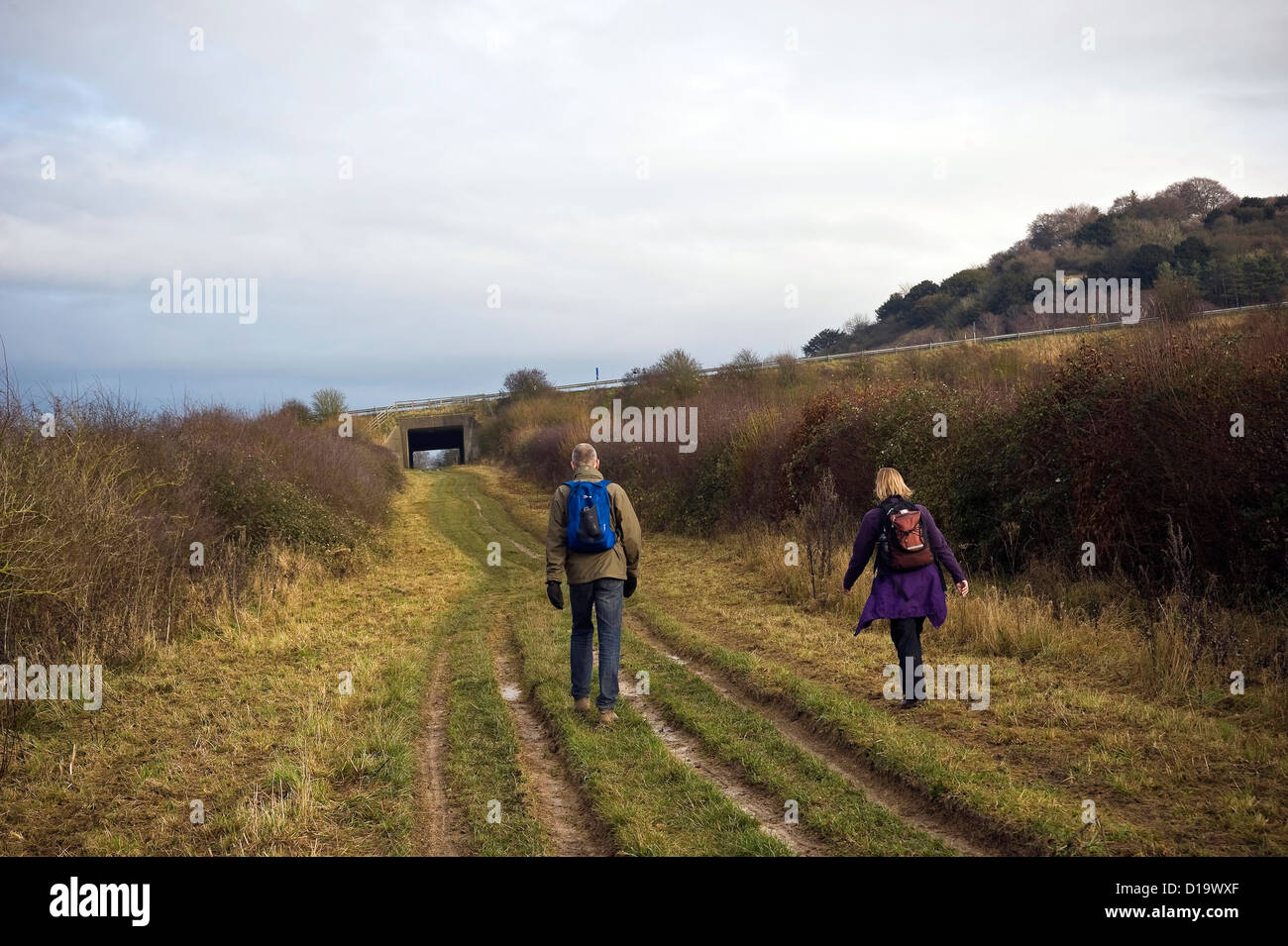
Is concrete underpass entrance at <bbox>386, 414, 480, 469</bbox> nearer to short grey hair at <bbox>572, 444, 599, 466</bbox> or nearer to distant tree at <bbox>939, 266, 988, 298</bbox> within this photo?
distant tree at <bbox>939, 266, 988, 298</bbox>

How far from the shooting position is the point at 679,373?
4166 cm

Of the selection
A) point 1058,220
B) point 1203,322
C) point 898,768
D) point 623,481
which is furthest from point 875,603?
point 1058,220

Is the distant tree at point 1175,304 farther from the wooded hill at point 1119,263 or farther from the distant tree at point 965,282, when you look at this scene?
the distant tree at point 965,282

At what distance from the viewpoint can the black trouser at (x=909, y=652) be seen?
731 centimetres

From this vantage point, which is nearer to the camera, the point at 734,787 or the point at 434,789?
the point at 734,787

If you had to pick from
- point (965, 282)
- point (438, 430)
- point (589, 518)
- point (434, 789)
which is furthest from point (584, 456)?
point (438, 430)

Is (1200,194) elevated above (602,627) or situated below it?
above

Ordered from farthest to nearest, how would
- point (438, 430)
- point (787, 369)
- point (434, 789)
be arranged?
point (438, 430), point (787, 369), point (434, 789)

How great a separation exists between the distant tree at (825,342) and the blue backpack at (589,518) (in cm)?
6307

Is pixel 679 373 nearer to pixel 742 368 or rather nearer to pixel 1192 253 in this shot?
pixel 742 368

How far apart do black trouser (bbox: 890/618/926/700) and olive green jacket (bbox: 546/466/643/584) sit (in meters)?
2.37
